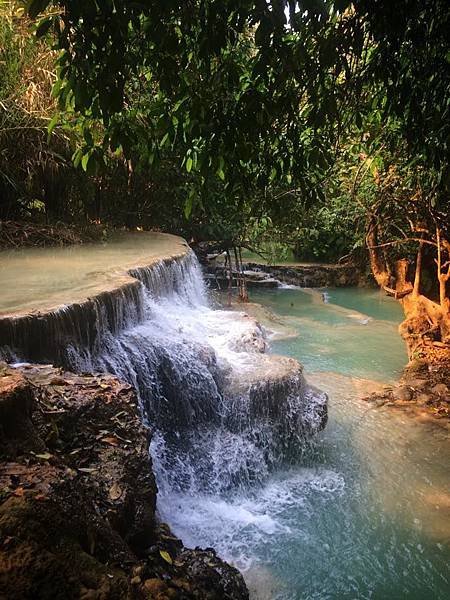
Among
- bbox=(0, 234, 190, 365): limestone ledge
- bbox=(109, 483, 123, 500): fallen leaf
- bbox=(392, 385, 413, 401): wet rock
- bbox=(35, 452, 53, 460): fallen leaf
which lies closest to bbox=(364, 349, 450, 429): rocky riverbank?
bbox=(392, 385, 413, 401): wet rock

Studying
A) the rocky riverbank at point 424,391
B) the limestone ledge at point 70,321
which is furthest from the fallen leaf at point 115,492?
the rocky riverbank at point 424,391

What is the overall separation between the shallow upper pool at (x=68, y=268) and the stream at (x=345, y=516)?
188 cm

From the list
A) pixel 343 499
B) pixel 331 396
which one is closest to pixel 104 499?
pixel 343 499

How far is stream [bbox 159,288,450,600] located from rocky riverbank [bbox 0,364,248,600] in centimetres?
108

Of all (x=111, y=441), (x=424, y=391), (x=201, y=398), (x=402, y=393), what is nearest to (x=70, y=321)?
(x=111, y=441)

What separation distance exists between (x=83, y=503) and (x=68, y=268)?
14.2 feet

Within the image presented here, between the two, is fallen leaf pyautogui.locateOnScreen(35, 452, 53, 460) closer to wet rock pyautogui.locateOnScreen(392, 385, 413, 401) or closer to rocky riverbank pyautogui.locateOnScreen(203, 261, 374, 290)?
wet rock pyautogui.locateOnScreen(392, 385, 413, 401)

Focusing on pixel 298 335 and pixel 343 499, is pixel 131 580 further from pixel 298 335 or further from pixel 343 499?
pixel 298 335

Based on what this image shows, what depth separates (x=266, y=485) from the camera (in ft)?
16.4

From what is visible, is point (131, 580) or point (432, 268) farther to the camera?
point (432, 268)

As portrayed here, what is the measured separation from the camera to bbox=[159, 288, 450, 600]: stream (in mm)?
3832

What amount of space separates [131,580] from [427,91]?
2.48 m

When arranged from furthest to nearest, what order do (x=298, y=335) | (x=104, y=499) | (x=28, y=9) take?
(x=298, y=335), (x=104, y=499), (x=28, y=9)

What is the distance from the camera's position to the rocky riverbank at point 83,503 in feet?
5.42
